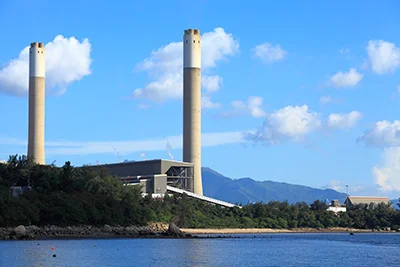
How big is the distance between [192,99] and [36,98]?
33155mm

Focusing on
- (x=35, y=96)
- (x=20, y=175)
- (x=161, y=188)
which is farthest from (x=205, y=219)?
(x=35, y=96)

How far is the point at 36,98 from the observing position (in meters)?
163

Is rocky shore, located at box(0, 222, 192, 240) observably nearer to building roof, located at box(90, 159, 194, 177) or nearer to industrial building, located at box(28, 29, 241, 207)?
building roof, located at box(90, 159, 194, 177)

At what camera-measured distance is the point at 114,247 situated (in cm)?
8112

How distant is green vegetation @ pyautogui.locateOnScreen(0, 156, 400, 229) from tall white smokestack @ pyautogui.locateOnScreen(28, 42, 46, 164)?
35342mm

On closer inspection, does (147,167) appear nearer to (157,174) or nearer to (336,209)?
(157,174)

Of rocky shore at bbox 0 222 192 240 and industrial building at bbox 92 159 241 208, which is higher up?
industrial building at bbox 92 159 241 208

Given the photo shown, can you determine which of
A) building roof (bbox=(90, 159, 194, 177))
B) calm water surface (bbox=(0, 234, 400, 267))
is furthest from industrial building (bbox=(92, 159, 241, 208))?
calm water surface (bbox=(0, 234, 400, 267))

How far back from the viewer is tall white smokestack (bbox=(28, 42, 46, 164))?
16150 centimetres

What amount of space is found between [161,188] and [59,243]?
61.1 metres

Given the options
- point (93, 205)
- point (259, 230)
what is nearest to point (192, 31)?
point (259, 230)

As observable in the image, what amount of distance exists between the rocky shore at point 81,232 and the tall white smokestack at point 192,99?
38.4m

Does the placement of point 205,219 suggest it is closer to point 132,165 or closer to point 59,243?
point 132,165

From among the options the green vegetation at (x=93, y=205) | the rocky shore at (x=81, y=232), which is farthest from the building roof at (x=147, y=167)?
the rocky shore at (x=81, y=232)
